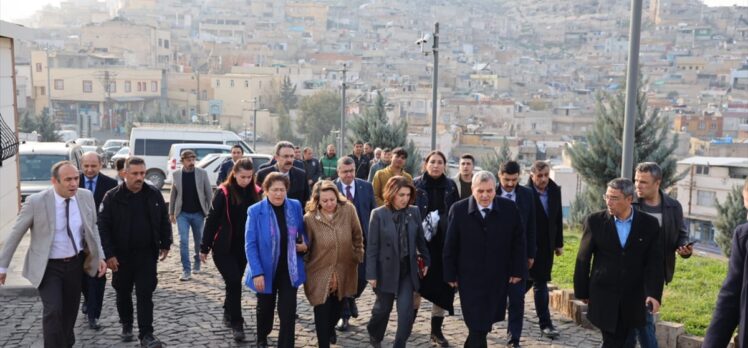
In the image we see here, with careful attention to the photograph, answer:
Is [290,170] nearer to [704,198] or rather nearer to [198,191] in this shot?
[198,191]

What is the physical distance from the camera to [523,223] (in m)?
6.84

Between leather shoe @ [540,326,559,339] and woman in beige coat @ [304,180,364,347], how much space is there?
199cm

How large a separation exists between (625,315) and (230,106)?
98.9 m

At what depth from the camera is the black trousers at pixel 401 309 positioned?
654 cm

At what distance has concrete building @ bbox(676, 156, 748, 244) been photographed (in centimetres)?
5050

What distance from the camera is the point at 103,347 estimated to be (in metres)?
7.04

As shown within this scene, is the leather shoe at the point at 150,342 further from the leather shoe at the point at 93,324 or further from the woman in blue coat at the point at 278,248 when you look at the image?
the woman in blue coat at the point at 278,248

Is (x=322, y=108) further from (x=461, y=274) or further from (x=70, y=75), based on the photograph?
(x=461, y=274)

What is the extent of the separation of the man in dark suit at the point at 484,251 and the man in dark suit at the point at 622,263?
1.94 ft

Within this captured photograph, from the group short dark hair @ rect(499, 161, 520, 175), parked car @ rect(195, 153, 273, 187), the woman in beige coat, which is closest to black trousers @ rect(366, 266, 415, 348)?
the woman in beige coat


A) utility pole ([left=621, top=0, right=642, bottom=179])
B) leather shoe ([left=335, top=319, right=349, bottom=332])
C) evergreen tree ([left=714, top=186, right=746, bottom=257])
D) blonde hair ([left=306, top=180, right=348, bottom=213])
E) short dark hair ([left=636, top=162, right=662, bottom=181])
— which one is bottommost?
evergreen tree ([left=714, top=186, right=746, bottom=257])

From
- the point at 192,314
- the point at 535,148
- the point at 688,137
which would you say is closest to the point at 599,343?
the point at 192,314

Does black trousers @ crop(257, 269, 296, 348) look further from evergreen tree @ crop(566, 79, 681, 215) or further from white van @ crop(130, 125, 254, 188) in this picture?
white van @ crop(130, 125, 254, 188)

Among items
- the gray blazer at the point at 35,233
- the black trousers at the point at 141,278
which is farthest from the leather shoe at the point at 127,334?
the gray blazer at the point at 35,233
